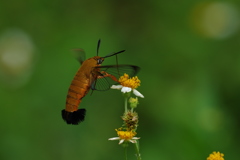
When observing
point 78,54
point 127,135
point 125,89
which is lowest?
point 127,135

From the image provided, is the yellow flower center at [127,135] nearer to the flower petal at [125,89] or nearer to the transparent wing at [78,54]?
the flower petal at [125,89]

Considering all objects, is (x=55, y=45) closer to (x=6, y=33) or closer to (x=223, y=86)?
(x=6, y=33)

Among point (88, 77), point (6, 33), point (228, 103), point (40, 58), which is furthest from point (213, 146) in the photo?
point (6, 33)

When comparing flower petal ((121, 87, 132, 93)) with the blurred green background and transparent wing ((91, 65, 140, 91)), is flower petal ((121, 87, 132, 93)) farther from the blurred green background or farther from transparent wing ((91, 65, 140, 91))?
the blurred green background

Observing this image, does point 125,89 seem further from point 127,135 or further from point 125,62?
point 125,62

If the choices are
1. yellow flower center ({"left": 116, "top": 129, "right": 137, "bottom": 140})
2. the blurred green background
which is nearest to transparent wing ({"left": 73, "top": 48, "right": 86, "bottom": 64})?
yellow flower center ({"left": 116, "top": 129, "right": 137, "bottom": 140})

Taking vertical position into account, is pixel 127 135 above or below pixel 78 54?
below

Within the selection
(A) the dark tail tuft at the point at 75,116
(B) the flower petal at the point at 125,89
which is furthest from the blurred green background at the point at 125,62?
(A) the dark tail tuft at the point at 75,116

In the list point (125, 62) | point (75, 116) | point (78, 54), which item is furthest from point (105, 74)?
point (125, 62)
